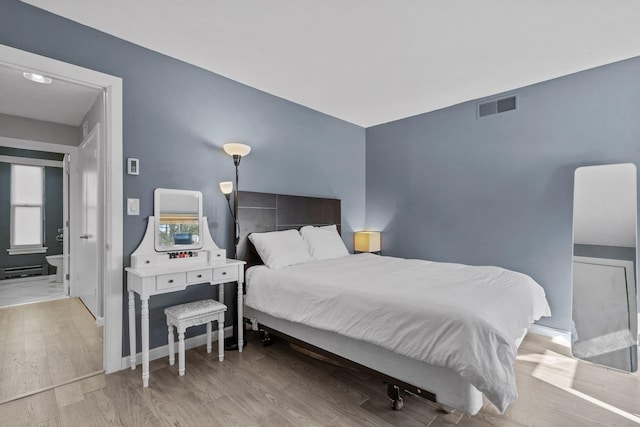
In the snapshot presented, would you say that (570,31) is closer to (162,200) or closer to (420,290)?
(420,290)

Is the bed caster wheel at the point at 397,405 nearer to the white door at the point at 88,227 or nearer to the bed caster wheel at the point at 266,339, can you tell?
the bed caster wheel at the point at 266,339

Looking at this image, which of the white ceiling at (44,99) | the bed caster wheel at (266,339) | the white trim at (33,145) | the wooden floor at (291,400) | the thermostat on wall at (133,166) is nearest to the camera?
the wooden floor at (291,400)

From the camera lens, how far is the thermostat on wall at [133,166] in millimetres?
2576

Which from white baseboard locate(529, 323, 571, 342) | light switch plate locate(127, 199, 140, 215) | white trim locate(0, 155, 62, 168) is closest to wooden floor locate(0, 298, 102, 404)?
light switch plate locate(127, 199, 140, 215)

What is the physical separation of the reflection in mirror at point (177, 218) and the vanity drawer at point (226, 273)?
428 millimetres

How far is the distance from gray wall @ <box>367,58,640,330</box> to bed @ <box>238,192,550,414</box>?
933 millimetres

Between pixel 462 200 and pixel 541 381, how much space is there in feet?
7.17

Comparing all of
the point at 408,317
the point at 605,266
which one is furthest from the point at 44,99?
the point at 605,266

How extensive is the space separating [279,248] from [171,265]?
1021mm

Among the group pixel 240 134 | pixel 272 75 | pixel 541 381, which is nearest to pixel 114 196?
pixel 240 134

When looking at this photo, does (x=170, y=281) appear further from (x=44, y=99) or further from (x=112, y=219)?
(x=44, y=99)

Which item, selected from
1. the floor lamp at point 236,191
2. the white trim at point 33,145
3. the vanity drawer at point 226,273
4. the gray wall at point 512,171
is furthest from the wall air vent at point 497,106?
the white trim at point 33,145

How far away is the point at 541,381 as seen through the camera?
7.68 ft

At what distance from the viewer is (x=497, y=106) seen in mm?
3672
